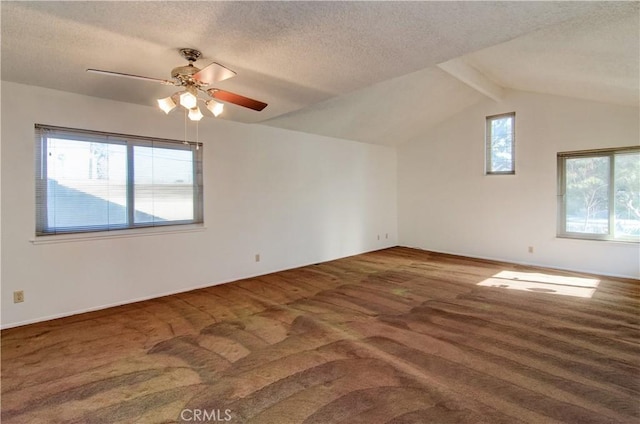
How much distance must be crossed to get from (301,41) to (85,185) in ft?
9.71

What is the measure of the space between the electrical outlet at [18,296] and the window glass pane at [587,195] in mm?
7467

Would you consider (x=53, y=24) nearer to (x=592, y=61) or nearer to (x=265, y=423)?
(x=265, y=423)

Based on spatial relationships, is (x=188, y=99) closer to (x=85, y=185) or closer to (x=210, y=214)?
(x=85, y=185)

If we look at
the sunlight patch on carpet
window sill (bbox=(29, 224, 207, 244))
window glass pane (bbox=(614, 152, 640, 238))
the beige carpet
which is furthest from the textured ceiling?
the sunlight patch on carpet

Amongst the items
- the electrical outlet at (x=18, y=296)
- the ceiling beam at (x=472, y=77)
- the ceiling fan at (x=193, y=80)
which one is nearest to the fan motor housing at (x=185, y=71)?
the ceiling fan at (x=193, y=80)

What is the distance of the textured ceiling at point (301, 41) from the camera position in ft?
6.01

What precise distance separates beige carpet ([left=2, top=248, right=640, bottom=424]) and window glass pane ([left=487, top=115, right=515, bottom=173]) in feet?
8.58

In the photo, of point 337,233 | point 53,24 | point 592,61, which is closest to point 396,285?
point 337,233

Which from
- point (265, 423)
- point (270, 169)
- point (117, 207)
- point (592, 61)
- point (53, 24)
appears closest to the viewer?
point (265, 423)

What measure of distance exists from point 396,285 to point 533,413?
2.62m

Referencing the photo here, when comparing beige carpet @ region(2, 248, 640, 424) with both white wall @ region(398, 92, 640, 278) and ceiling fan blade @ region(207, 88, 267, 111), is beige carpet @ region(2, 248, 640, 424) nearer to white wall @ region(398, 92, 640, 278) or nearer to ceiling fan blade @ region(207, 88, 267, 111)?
white wall @ region(398, 92, 640, 278)

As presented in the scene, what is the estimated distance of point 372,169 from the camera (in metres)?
7.05

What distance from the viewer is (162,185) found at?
163 inches

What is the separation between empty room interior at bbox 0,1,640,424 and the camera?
2.00 m
